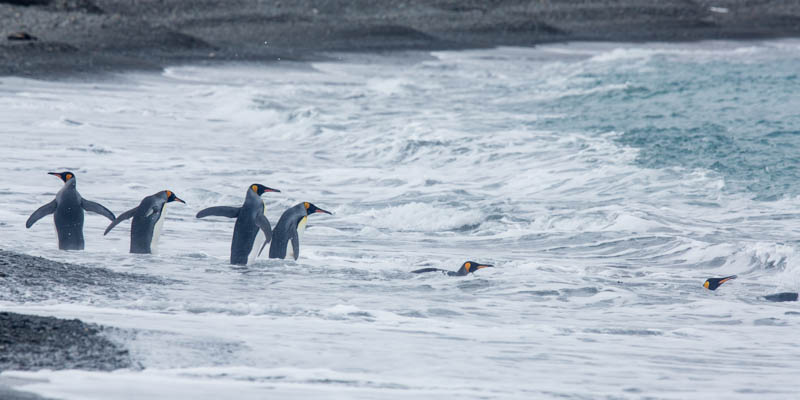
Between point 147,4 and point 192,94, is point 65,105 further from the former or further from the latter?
point 147,4

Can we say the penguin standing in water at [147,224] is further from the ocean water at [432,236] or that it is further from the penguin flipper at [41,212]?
the penguin flipper at [41,212]

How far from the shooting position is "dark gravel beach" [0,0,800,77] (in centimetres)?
2945

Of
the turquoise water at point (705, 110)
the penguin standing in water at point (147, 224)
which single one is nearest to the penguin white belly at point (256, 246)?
the penguin standing in water at point (147, 224)

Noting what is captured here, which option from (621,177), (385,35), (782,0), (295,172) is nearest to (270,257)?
(295,172)

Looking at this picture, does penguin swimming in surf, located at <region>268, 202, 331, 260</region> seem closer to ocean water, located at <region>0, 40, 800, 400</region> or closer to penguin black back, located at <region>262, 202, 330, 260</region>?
penguin black back, located at <region>262, 202, 330, 260</region>

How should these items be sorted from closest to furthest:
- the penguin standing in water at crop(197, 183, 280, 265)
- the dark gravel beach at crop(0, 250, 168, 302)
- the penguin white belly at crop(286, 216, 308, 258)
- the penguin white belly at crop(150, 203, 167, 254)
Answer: the dark gravel beach at crop(0, 250, 168, 302), the penguin standing in water at crop(197, 183, 280, 265), the penguin white belly at crop(150, 203, 167, 254), the penguin white belly at crop(286, 216, 308, 258)

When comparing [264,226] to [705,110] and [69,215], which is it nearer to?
[69,215]

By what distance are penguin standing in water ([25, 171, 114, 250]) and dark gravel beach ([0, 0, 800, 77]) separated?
16136 millimetres

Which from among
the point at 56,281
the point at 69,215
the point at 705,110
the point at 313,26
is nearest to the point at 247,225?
the point at 69,215

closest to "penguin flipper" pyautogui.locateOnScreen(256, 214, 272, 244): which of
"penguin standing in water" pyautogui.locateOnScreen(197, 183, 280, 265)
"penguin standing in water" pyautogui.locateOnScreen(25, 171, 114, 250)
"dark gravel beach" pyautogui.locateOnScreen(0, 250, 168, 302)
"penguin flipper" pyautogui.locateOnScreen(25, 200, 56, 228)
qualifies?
"penguin standing in water" pyautogui.locateOnScreen(197, 183, 280, 265)

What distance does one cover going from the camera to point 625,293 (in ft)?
29.5

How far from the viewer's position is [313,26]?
121ft

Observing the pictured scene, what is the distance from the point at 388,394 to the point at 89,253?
14.9 feet

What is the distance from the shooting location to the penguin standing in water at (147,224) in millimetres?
9680
